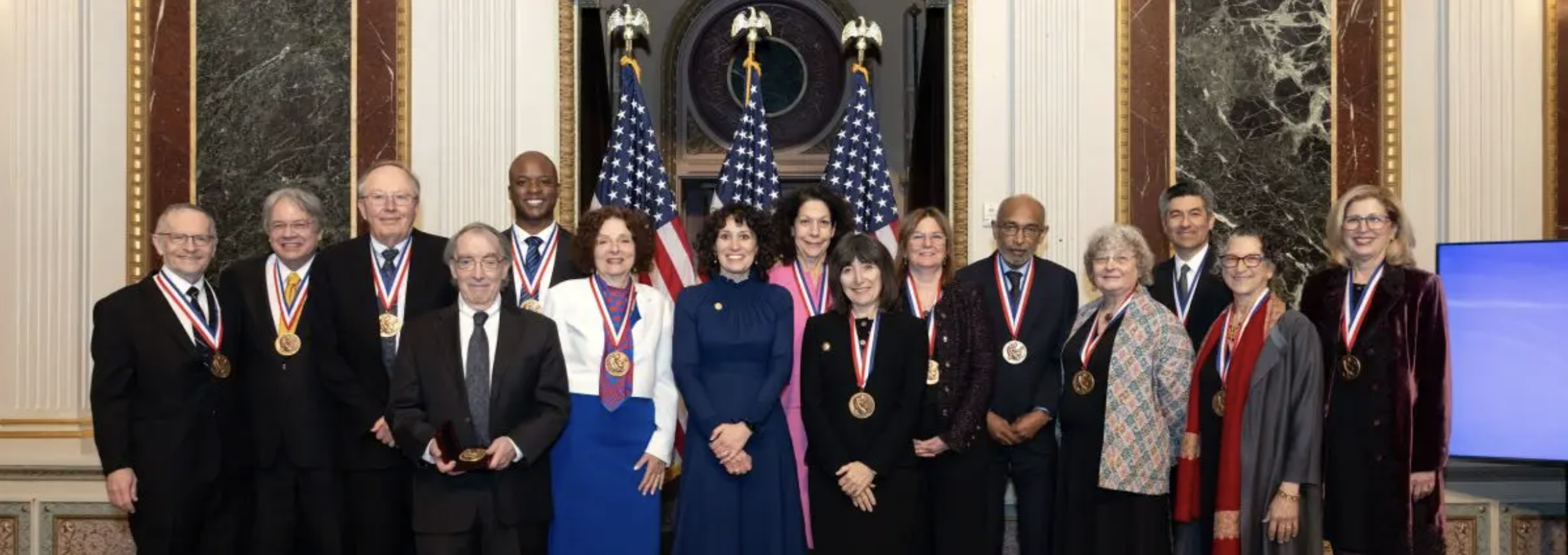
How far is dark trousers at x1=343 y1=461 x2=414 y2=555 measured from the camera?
15.6 ft

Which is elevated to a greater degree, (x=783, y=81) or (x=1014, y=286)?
(x=783, y=81)

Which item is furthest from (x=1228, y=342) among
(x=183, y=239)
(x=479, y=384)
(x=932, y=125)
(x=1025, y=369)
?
(x=183, y=239)

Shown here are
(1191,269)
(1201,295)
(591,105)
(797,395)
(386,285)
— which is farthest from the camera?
(591,105)

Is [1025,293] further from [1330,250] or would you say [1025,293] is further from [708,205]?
[708,205]

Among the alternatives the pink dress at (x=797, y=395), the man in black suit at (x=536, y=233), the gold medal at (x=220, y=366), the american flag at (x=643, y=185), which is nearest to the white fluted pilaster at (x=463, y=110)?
the american flag at (x=643, y=185)

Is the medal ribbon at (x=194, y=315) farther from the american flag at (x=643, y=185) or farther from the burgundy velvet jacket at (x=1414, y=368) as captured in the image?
the burgundy velvet jacket at (x=1414, y=368)

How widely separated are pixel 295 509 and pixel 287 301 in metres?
0.75

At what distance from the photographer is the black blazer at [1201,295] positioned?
5199 mm

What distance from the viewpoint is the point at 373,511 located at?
4.77 meters

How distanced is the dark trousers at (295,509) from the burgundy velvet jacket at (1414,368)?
143 inches

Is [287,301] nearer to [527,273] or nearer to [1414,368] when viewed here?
[527,273]

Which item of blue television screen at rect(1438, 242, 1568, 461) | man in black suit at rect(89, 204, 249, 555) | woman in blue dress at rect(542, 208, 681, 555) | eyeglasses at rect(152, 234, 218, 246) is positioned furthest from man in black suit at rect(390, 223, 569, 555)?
blue television screen at rect(1438, 242, 1568, 461)

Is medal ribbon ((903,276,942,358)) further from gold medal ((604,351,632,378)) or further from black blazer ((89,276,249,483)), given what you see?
black blazer ((89,276,249,483))

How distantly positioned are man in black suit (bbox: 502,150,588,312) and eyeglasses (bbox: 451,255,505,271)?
89 centimetres
